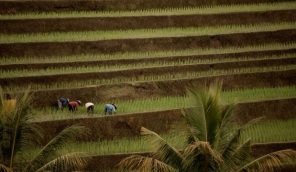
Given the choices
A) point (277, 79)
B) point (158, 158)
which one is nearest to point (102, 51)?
point (277, 79)

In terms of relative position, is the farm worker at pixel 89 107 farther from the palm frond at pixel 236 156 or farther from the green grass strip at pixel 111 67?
the palm frond at pixel 236 156

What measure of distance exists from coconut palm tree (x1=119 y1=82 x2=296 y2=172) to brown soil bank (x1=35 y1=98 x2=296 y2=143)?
327cm

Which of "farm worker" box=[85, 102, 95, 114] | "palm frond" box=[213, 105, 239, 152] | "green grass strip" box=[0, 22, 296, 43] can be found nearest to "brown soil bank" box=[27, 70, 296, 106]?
"farm worker" box=[85, 102, 95, 114]

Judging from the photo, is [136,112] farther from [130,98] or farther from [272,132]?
[272,132]

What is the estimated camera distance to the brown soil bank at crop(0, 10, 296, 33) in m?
17.8

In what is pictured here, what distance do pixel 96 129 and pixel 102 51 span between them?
3.77 m

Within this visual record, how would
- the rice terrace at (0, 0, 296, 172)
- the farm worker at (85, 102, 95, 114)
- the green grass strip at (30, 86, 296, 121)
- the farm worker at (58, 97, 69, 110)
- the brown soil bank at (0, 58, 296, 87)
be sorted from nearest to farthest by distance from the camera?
the rice terrace at (0, 0, 296, 172)
the green grass strip at (30, 86, 296, 121)
the farm worker at (85, 102, 95, 114)
the farm worker at (58, 97, 69, 110)
the brown soil bank at (0, 58, 296, 87)

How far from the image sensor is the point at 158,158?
34.3ft

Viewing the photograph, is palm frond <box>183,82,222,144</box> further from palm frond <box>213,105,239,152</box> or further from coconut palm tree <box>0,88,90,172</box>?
coconut palm tree <box>0,88,90,172</box>

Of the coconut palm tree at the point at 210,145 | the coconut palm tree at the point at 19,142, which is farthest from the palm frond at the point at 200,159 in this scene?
the coconut palm tree at the point at 19,142

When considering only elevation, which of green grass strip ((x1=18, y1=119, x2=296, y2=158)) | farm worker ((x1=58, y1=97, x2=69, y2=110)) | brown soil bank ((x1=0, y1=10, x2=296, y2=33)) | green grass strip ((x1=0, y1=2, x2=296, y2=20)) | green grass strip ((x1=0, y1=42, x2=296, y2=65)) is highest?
green grass strip ((x1=0, y1=2, x2=296, y2=20))

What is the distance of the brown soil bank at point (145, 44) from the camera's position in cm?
1698

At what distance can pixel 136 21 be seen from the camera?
18.5m

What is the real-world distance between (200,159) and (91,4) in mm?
9861
